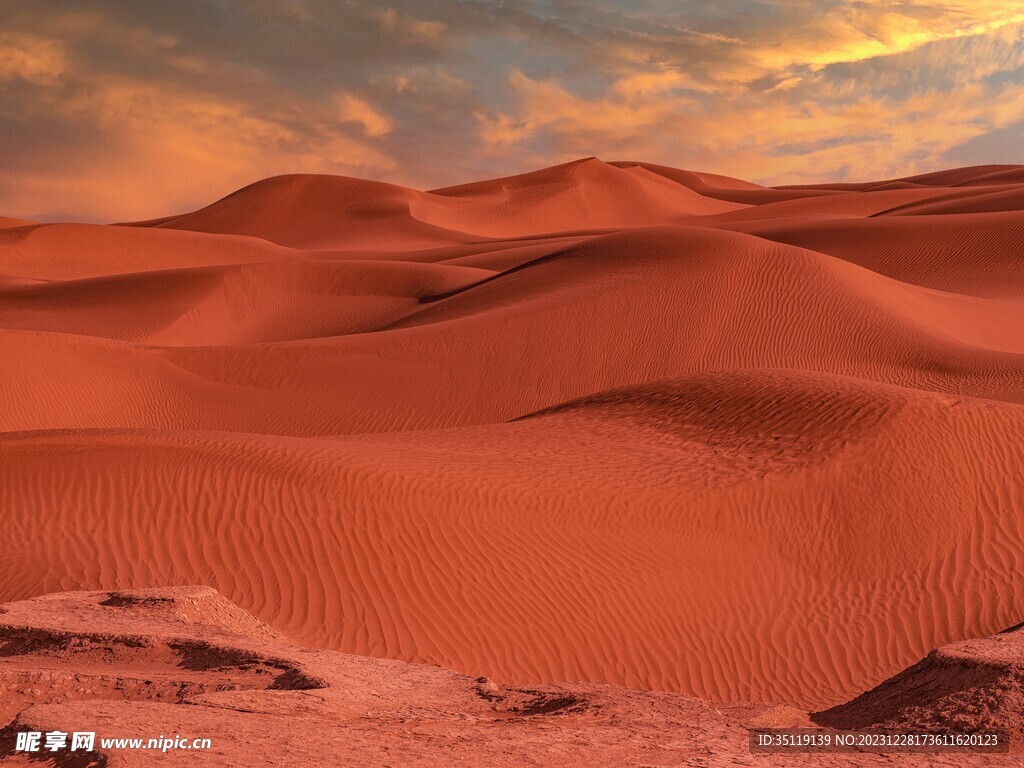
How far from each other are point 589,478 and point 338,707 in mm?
7742

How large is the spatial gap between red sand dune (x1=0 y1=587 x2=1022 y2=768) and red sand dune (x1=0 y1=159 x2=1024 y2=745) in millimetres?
2951

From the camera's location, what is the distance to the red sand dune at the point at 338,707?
411 cm

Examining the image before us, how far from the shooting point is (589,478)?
12.3 meters

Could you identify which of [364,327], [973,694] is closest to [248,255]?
[364,327]

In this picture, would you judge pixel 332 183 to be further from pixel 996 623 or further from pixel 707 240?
pixel 996 623

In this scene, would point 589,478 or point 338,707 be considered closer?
point 338,707

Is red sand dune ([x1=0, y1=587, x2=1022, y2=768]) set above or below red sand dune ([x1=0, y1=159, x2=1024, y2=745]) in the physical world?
below

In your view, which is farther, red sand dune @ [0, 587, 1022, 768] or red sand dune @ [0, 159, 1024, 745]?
red sand dune @ [0, 159, 1024, 745]

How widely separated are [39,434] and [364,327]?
2137 cm

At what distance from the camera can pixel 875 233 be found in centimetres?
4038

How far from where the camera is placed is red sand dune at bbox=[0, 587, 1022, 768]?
4113 millimetres

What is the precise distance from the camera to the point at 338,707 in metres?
4.79

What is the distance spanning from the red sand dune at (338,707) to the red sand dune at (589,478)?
9.68 ft

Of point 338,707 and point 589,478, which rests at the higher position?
point 589,478
